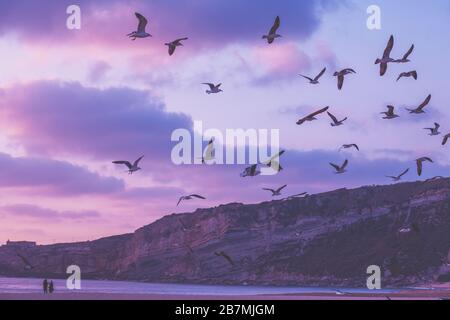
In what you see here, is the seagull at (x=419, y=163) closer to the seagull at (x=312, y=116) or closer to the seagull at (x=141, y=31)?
the seagull at (x=312, y=116)

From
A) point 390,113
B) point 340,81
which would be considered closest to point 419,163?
point 390,113

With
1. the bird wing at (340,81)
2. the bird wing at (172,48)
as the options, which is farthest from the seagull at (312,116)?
the bird wing at (172,48)

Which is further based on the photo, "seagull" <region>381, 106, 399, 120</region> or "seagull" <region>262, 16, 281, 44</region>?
"seagull" <region>381, 106, 399, 120</region>

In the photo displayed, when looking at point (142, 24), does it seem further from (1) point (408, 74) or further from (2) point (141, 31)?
(1) point (408, 74)

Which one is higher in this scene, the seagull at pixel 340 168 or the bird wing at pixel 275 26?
the bird wing at pixel 275 26

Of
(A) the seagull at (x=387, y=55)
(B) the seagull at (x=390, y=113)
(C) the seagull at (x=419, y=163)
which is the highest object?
(A) the seagull at (x=387, y=55)

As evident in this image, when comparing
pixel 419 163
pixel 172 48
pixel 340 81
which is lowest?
pixel 419 163

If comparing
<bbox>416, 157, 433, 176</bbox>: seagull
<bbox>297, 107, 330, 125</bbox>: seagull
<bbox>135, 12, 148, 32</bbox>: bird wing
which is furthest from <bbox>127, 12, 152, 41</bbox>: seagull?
<bbox>416, 157, 433, 176</bbox>: seagull

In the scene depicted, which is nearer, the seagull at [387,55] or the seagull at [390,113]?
the seagull at [387,55]

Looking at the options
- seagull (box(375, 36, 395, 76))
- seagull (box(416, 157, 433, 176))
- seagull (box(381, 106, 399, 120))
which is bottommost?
seagull (box(416, 157, 433, 176))

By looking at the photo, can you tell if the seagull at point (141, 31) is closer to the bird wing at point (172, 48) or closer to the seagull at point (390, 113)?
the bird wing at point (172, 48)

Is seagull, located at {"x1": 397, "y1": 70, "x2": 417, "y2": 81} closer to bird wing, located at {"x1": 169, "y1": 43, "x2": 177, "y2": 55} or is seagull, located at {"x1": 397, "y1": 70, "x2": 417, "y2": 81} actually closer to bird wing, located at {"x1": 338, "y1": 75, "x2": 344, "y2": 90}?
bird wing, located at {"x1": 338, "y1": 75, "x2": 344, "y2": 90}
